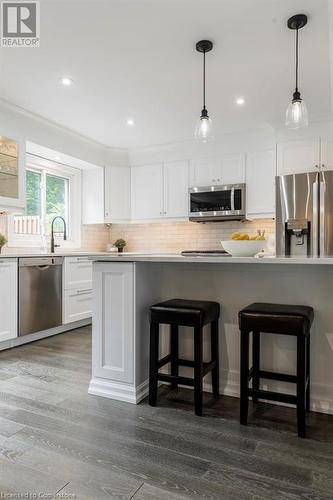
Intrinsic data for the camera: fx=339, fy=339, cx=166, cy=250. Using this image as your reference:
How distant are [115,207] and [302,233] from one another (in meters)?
2.82

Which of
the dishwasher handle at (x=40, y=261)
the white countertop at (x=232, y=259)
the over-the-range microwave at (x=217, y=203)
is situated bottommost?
the dishwasher handle at (x=40, y=261)

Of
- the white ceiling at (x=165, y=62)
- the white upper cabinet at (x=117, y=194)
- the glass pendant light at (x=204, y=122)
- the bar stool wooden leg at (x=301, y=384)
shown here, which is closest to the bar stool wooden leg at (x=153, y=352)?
the bar stool wooden leg at (x=301, y=384)

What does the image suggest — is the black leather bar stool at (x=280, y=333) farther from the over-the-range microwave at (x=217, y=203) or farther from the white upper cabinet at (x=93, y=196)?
the white upper cabinet at (x=93, y=196)

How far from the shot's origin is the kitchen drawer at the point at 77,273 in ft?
13.7

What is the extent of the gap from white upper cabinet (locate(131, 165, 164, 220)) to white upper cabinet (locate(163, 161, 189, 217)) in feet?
0.28

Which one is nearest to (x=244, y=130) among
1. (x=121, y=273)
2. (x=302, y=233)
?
(x=302, y=233)

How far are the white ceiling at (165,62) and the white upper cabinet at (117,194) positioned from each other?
1164 mm

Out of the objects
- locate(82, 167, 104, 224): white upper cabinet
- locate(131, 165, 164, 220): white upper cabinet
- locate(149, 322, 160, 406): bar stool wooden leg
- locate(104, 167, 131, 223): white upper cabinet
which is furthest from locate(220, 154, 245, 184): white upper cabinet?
locate(149, 322, 160, 406): bar stool wooden leg

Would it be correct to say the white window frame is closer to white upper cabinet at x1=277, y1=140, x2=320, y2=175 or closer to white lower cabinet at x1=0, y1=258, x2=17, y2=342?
white lower cabinet at x1=0, y1=258, x2=17, y2=342

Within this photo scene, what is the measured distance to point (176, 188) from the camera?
200 inches

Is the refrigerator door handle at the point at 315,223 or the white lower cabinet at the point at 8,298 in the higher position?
the refrigerator door handle at the point at 315,223

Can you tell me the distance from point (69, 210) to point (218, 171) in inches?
93.9

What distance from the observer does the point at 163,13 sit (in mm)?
2195

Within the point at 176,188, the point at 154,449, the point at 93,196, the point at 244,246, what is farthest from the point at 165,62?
the point at 93,196
